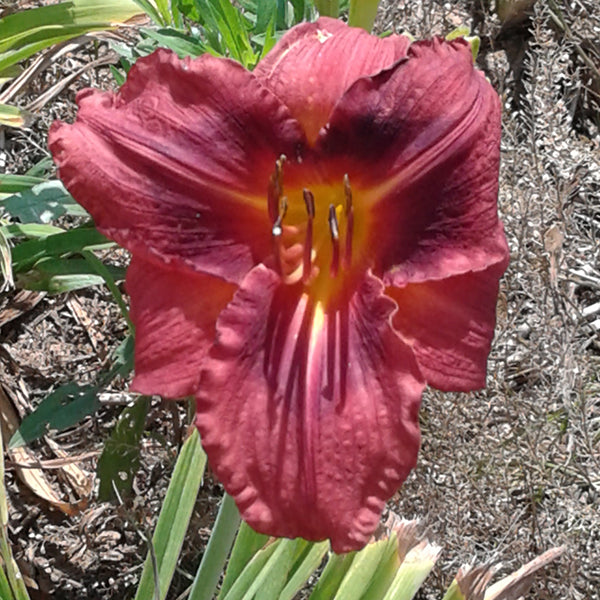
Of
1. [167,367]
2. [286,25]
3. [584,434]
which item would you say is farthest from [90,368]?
[167,367]

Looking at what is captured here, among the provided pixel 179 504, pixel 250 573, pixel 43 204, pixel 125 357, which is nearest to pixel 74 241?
pixel 43 204

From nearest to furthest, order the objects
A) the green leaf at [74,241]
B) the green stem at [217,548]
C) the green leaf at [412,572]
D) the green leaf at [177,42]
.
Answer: the green stem at [217,548] → the green leaf at [412,572] → the green leaf at [177,42] → the green leaf at [74,241]

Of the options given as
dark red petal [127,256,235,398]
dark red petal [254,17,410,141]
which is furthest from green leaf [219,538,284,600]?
dark red petal [254,17,410,141]

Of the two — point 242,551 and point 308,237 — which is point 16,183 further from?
point 308,237

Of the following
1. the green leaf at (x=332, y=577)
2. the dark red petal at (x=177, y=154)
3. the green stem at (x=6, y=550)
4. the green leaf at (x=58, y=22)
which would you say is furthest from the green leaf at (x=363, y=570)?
the green leaf at (x=58, y=22)

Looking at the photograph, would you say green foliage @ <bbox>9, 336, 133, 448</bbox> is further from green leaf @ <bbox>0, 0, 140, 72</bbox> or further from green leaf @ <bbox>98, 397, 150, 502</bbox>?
green leaf @ <bbox>0, 0, 140, 72</bbox>

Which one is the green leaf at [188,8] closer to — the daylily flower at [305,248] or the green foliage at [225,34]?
the green foliage at [225,34]

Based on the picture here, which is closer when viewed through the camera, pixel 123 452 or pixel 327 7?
pixel 327 7
